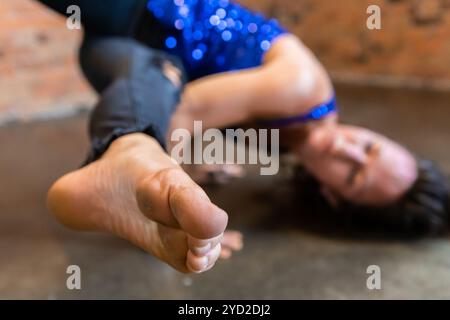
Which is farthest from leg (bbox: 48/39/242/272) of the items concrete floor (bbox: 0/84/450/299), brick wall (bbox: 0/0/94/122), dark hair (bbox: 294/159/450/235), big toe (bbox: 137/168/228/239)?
brick wall (bbox: 0/0/94/122)

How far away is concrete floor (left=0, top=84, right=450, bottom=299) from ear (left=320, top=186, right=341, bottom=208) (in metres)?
0.05

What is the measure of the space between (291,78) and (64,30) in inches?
43.6

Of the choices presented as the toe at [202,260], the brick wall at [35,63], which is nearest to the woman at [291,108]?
the toe at [202,260]

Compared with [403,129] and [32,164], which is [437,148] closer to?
[403,129]

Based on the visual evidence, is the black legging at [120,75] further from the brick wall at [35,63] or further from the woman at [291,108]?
the brick wall at [35,63]

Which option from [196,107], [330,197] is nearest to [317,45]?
[330,197]

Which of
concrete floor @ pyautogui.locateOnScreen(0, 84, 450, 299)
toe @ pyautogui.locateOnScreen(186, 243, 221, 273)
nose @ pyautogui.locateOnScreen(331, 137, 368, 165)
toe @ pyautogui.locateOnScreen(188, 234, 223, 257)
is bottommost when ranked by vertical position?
concrete floor @ pyautogui.locateOnScreen(0, 84, 450, 299)

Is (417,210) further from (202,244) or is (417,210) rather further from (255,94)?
(202,244)

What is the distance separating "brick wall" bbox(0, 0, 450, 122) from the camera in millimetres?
1865

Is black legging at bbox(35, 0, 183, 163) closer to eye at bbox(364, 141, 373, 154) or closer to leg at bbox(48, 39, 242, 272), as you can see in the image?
leg at bbox(48, 39, 242, 272)

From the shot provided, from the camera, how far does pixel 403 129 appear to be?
1687mm

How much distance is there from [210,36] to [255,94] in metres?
0.21

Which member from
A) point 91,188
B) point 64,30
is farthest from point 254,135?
point 64,30
